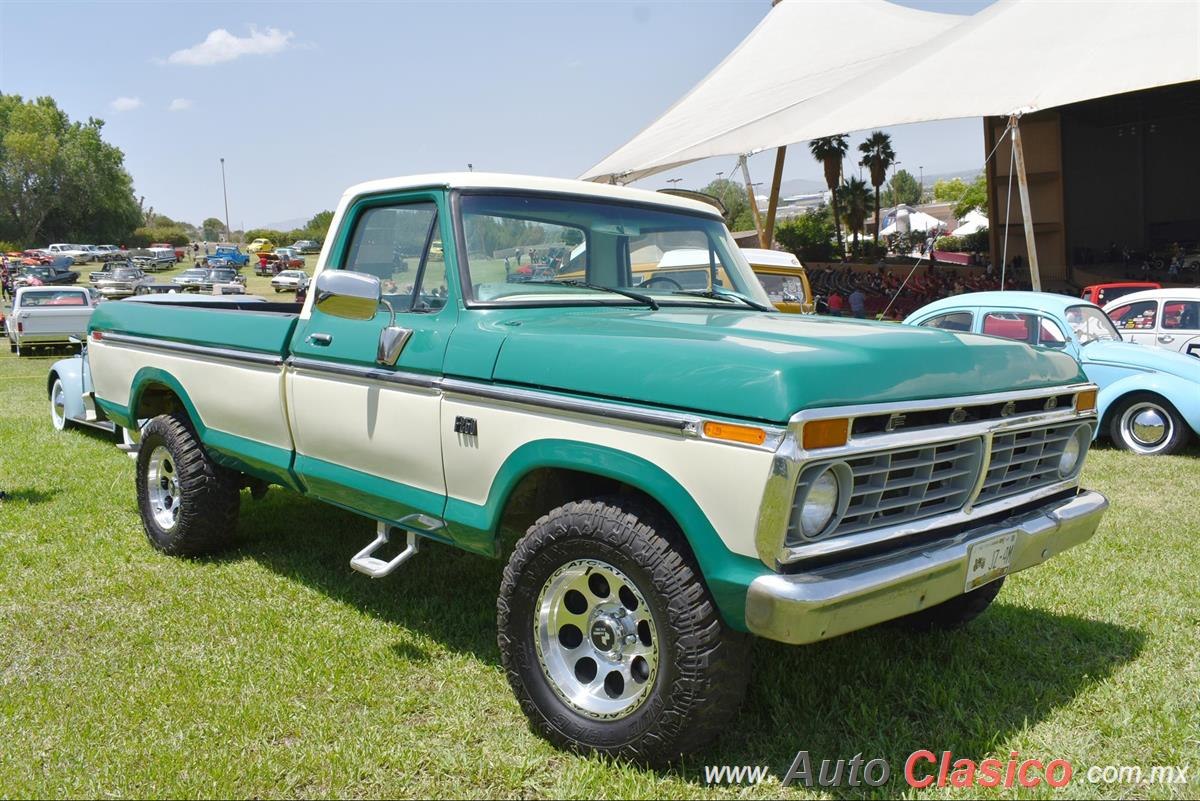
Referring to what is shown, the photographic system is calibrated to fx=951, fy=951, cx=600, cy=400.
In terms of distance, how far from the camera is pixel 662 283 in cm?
445

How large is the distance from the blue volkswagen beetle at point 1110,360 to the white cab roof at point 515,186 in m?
5.32

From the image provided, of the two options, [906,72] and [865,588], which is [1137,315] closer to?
[906,72]

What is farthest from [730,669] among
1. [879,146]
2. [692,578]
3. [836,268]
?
[879,146]

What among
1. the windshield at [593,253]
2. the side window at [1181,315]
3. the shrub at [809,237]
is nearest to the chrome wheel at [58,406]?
the windshield at [593,253]

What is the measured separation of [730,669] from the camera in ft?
9.59

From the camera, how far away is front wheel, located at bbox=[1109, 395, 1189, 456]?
348 inches

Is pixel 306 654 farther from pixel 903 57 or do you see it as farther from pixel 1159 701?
pixel 903 57

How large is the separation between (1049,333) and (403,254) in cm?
730

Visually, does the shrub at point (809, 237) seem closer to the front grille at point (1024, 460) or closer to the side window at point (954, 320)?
the side window at point (954, 320)

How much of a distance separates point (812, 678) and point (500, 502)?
148 centimetres

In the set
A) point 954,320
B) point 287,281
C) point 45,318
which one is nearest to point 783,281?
point 954,320

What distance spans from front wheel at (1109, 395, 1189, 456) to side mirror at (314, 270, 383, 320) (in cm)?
785

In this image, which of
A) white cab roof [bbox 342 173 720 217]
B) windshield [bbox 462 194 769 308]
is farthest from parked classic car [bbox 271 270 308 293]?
windshield [bbox 462 194 769 308]

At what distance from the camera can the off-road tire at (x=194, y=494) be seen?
16.9 feet
